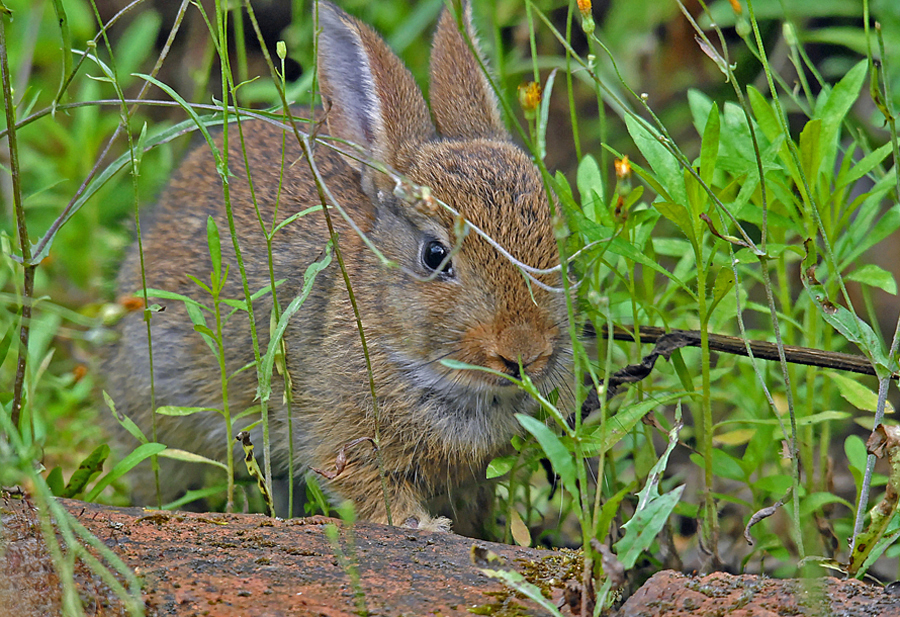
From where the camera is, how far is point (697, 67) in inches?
285

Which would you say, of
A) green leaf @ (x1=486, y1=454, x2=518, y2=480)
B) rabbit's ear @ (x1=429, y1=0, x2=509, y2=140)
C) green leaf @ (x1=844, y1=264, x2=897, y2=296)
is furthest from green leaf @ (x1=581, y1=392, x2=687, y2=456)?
rabbit's ear @ (x1=429, y1=0, x2=509, y2=140)

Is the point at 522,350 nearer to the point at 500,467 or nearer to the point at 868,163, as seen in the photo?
the point at 500,467

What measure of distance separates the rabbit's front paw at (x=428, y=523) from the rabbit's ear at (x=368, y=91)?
53.1 inches

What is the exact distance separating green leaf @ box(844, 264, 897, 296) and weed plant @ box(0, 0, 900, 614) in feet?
0.04

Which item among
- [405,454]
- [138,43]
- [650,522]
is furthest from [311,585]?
[138,43]

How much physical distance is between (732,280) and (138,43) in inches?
162

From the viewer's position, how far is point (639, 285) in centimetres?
419

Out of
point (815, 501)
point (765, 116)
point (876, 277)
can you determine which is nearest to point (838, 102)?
point (765, 116)

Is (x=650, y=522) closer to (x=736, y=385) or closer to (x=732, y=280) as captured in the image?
(x=732, y=280)

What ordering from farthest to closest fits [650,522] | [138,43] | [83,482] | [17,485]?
1. [138,43]
2. [83,482]
3. [17,485]
4. [650,522]

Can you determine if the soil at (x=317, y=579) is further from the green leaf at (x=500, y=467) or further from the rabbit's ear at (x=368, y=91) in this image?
the rabbit's ear at (x=368, y=91)

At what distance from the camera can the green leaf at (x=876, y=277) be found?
10.2 feet

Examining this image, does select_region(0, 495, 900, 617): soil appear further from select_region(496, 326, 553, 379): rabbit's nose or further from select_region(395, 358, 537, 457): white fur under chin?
select_region(395, 358, 537, 457): white fur under chin

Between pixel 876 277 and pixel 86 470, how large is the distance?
105 inches
